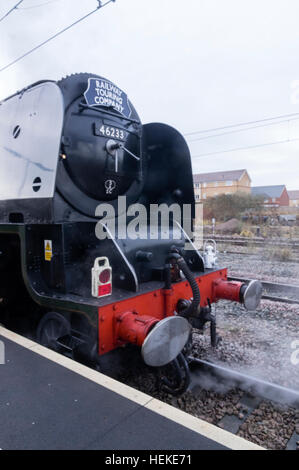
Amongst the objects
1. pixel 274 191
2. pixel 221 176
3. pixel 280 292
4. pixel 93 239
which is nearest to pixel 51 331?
pixel 93 239

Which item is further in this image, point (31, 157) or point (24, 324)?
point (24, 324)

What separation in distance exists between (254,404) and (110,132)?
3.04 m

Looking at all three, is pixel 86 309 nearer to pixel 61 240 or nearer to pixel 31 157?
pixel 61 240

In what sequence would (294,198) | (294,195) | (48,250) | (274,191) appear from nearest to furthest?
(48,250) < (274,191) < (294,198) < (294,195)

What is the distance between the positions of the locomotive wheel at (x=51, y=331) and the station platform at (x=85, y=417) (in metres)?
0.51

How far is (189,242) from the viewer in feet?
12.4

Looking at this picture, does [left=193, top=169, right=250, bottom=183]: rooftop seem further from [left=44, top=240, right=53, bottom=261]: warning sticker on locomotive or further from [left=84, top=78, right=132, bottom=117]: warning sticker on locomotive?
[left=44, top=240, right=53, bottom=261]: warning sticker on locomotive

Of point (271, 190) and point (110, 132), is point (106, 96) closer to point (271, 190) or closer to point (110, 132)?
point (110, 132)

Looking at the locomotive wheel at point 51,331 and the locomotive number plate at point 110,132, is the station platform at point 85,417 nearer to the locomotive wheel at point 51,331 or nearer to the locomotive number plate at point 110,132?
the locomotive wheel at point 51,331

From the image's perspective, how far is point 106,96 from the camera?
3.45 metres

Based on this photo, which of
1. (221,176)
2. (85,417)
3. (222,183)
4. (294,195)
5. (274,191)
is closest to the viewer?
(85,417)

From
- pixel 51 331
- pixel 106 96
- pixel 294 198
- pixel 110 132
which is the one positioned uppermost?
pixel 294 198

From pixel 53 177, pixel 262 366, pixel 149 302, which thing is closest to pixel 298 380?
pixel 262 366

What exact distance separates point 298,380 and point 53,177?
3022 mm
